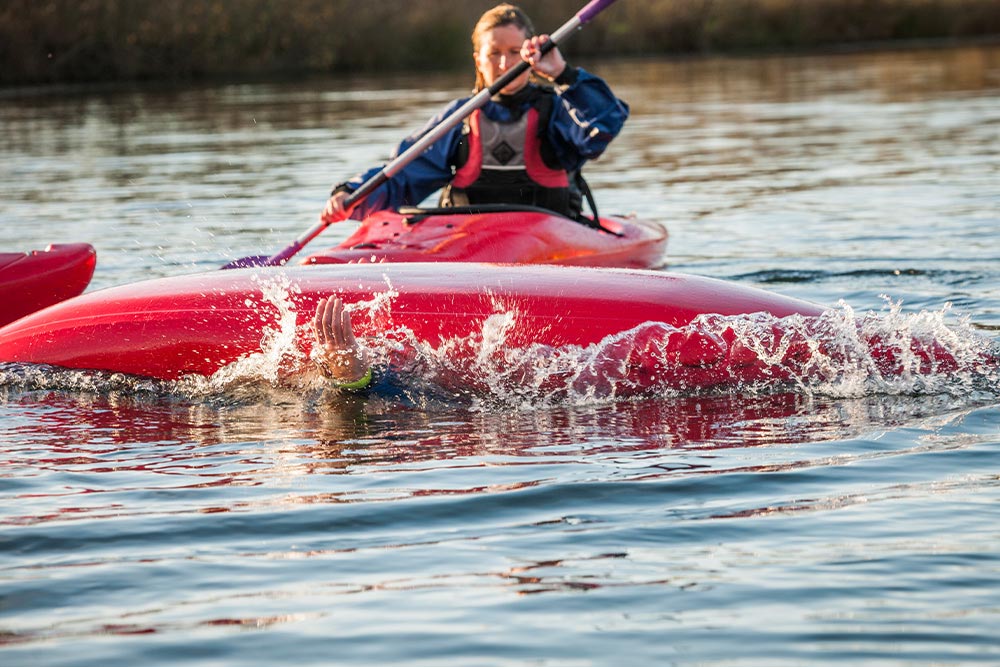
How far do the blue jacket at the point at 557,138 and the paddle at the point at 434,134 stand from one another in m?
0.09

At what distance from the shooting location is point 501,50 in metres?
6.04

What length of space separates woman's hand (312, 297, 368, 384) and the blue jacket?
1879 millimetres

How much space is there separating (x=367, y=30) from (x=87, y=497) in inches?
892

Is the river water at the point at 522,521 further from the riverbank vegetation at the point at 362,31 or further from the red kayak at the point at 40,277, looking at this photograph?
the riverbank vegetation at the point at 362,31

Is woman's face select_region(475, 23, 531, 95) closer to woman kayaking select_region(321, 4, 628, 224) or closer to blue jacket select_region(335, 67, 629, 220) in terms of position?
woman kayaking select_region(321, 4, 628, 224)

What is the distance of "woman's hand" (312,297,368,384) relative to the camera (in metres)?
4.36

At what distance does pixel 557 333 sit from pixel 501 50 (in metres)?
2.00

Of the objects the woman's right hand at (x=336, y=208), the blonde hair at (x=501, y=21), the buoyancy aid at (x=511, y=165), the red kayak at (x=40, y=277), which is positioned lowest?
the red kayak at (x=40, y=277)

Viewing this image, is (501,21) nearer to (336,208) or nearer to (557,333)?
(336,208)

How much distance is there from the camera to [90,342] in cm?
481

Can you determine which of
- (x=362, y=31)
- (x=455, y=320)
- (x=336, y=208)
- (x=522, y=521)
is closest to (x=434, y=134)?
(x=336, y=208)

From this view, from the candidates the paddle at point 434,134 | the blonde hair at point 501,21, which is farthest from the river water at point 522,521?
the blonde hair at point 501,21

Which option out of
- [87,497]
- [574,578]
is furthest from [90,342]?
[574,578]

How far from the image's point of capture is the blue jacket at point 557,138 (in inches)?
237
